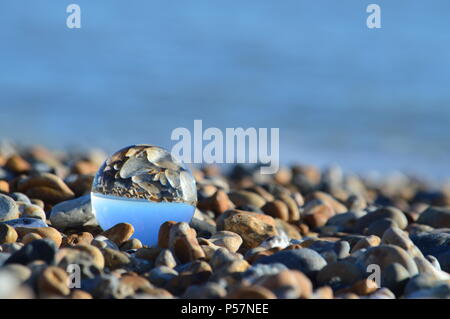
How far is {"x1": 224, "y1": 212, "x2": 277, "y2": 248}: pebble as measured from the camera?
4766 mm

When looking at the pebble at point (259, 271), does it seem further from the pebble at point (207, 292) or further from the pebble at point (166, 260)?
the pebble at point (166, 260)

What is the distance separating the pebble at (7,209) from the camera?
470 cm

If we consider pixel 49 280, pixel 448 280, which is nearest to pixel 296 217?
pixel 448 280

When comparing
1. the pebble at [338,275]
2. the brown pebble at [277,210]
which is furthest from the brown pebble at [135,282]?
the brown pebble at [277,210]

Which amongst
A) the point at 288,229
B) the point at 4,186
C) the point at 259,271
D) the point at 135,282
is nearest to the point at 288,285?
the point at 259,271

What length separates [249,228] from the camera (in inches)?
189

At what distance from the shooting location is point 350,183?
12141mm

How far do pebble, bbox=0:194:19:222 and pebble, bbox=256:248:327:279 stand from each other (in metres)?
1.84

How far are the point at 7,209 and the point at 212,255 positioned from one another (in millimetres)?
1608

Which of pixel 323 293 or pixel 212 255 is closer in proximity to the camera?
pixel 323 293

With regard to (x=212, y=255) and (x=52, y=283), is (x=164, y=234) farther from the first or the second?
(x=52, y=283)

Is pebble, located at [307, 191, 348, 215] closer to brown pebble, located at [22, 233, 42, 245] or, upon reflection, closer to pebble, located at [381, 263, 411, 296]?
pebble, located at [381, 263, 411, 296]
